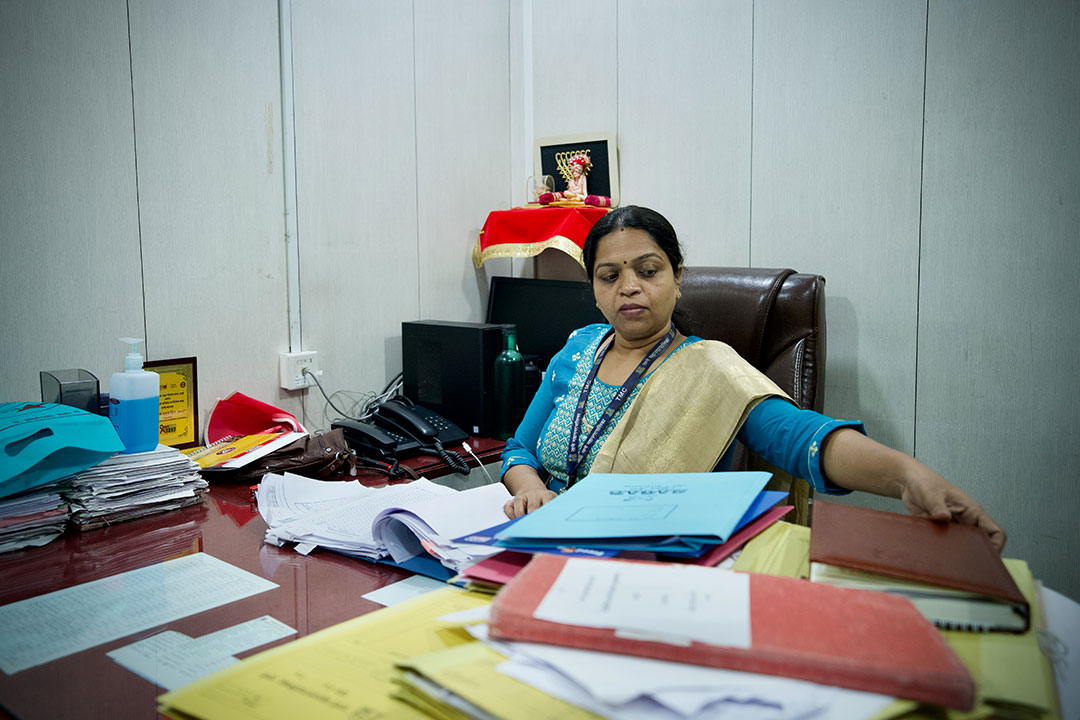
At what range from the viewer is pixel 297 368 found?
2240 millimetres

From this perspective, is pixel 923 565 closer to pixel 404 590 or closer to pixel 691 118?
pixel 404 590

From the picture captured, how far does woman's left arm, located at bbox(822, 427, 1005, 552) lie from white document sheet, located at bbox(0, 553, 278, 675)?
85 centimetres

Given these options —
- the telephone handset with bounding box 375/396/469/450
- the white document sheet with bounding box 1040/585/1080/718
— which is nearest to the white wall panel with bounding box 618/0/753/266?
the telephone handset with bounding box 375/396/469/450

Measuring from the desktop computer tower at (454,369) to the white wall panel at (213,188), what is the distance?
16.4 inches

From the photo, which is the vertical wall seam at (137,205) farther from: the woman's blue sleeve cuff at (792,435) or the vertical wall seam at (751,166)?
the vertical wall seam at (751,166)

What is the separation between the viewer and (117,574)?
3.71 feet

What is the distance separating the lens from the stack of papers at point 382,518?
42.3 inches

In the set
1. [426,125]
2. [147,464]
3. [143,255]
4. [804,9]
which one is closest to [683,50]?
[804,9]

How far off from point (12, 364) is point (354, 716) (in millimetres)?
1486

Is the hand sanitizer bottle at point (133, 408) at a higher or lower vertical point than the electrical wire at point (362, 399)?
higher

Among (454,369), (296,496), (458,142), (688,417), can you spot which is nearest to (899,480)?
(688,417)

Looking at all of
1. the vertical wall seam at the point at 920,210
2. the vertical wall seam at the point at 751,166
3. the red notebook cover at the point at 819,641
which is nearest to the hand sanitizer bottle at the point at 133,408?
the red notebook cover at the point at 819,641

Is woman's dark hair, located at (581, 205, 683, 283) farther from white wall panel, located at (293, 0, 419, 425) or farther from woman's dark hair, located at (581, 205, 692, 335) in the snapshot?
white wall panel, located at (293, 0, 419, 425)

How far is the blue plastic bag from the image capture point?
1.27 meters
